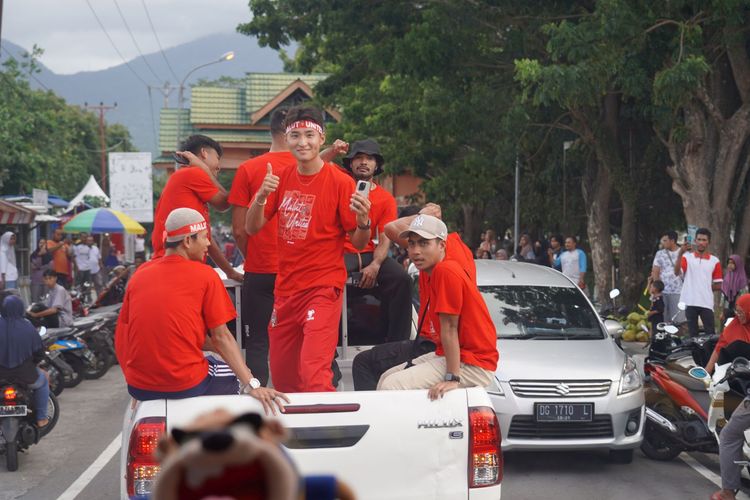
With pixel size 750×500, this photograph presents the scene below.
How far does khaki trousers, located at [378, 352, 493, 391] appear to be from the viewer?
554cm

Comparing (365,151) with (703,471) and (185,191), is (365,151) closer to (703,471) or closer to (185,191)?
(185,191)

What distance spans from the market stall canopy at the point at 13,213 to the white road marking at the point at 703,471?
64.1ft

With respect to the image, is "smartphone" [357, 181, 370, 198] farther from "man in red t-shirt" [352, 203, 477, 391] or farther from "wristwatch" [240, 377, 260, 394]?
"wristwatch" [240, 377, 260, 394]

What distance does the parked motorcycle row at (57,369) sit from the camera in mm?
9594

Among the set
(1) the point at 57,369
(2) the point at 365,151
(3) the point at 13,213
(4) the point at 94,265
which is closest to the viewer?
(2) the point at 365,151

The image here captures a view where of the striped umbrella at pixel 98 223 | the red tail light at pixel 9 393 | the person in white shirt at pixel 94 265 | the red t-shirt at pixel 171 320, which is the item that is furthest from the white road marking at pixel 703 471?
the person in white shirt at pixel 94 265

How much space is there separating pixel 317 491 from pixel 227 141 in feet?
164

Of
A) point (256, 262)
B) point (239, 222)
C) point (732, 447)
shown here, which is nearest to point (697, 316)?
point (732, 447)

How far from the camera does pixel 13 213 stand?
26.7 m

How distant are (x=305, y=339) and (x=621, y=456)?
183 inches

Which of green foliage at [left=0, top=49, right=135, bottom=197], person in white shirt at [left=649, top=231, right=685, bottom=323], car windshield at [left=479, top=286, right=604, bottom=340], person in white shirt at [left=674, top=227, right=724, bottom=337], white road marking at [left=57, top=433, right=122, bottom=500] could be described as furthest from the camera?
green foliage at [left=0, top=49, right=135, bottom=197]

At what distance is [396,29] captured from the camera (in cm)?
2022

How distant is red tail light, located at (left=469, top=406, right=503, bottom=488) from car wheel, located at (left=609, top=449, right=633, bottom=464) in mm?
5054

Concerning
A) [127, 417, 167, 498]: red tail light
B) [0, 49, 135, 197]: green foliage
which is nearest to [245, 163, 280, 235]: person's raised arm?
[127, 417, 167, 498]: red tail light
